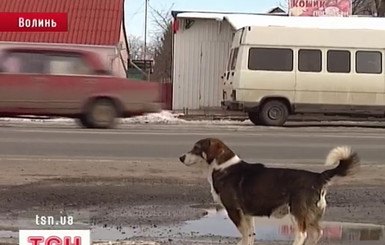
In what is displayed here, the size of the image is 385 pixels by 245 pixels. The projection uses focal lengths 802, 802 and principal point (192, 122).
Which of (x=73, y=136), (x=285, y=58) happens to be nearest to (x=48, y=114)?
(x=73, y=136)

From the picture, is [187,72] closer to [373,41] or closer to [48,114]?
[373,41]

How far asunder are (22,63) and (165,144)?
530cm

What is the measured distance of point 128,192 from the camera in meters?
10.6

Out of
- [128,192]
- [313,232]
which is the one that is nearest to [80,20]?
[128,192]

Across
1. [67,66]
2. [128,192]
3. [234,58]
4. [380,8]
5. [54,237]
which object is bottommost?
[128,192]

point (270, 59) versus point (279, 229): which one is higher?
point (270, 59)

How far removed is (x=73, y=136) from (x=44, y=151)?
2.73 m

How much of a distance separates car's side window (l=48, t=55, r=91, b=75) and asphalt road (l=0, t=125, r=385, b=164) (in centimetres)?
233

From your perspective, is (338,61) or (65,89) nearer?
(65,89)

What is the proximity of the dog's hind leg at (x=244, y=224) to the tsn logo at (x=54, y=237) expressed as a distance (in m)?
2.27

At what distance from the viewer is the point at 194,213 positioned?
9500mm

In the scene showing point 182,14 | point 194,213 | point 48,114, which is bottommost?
point 194,213

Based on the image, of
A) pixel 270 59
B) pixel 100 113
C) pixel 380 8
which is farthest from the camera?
pixel 380 8

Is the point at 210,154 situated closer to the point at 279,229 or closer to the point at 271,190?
the point at 271,190
